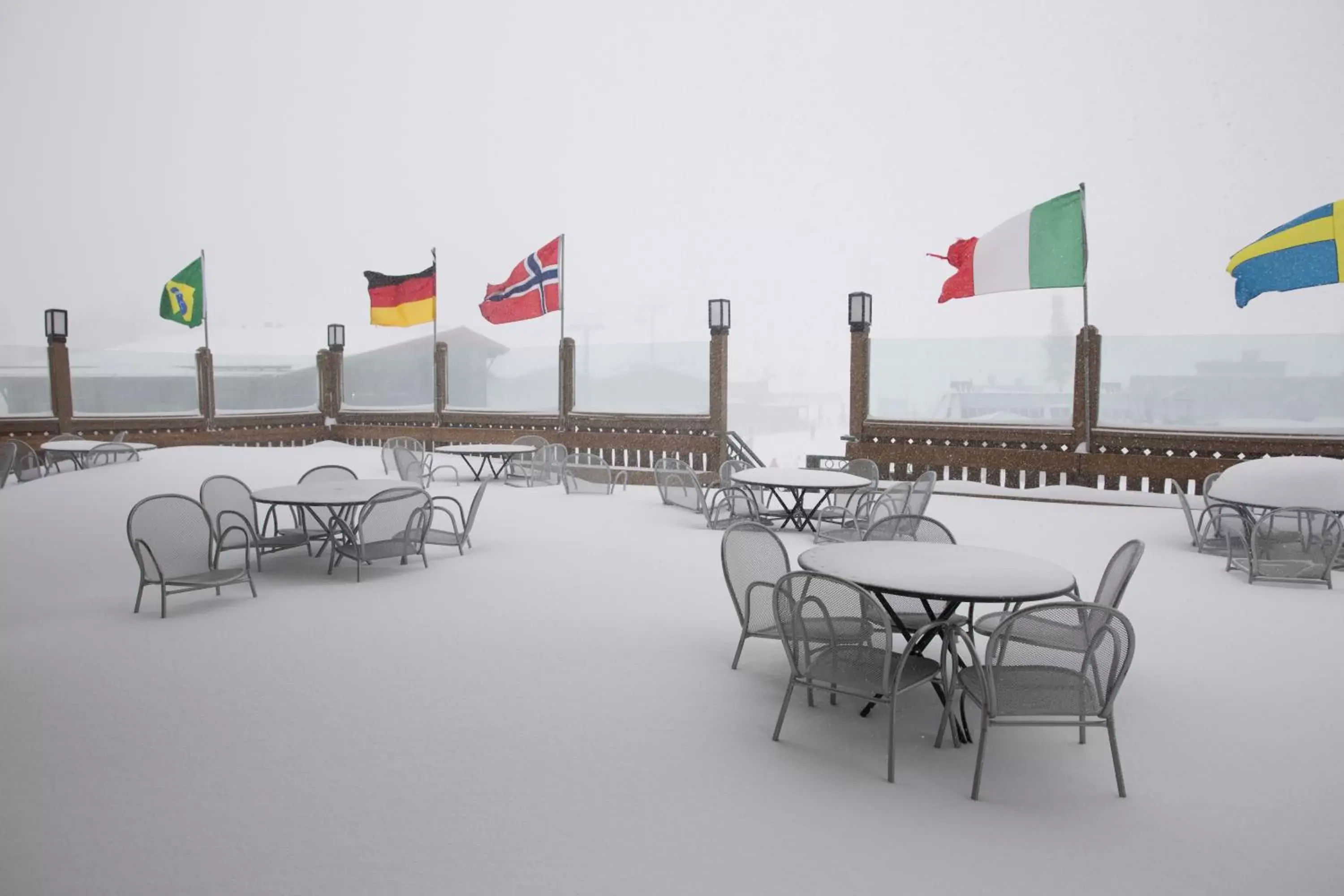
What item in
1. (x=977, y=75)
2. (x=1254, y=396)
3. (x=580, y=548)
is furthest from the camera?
(x=977, y=75)

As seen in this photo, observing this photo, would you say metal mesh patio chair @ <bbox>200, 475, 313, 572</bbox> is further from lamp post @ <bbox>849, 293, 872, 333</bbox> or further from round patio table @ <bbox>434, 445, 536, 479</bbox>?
lamp post @ <bbox>849, 293, 872, 333</bbox>

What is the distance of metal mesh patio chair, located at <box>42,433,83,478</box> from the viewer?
514 inches

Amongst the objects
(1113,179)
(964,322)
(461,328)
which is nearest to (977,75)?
(1113,179)

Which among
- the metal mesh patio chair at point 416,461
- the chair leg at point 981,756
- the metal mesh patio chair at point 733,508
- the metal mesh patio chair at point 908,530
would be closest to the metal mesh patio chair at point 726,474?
the metal mesh patio chair at point 733,508

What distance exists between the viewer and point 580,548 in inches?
314

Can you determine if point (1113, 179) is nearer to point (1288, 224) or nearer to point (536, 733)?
point (1288, 224)

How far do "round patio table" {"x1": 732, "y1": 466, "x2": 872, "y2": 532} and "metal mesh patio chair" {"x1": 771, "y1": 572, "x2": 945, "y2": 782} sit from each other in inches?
175

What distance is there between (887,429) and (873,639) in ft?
28.1

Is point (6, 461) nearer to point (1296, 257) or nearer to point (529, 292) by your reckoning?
point (529, 292)

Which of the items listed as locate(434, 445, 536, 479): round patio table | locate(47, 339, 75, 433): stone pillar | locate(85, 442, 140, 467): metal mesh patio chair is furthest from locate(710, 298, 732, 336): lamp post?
locate(47, 339, 75, 433): stone pillar

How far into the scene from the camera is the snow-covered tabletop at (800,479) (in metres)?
8.53

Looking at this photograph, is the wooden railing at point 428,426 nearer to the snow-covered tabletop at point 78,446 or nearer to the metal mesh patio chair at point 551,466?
the snow-covered tabletop at point 78,446

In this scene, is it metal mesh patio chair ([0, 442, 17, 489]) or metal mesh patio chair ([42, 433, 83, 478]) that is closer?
metal mesh patio chair ([0, 442, 17, 489])

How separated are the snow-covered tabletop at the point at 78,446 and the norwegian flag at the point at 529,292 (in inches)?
239
